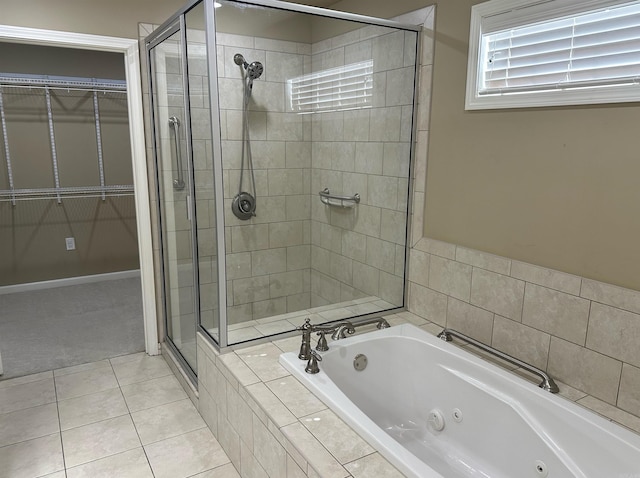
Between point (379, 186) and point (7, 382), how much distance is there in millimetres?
2557

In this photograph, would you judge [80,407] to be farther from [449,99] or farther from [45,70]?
[45,70]

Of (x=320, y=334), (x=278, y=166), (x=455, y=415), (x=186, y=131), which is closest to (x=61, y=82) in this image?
(x=186, y=131)

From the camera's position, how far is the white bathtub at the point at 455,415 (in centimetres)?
157

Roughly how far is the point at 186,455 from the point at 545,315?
1.76 metres

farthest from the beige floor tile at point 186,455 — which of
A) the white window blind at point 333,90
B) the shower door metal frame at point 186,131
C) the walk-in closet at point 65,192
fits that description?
the white window blind at point 333,90

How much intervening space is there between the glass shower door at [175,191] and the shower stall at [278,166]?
0.01 meters

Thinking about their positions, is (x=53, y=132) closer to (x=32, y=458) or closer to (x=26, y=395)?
(x=26, y=395)

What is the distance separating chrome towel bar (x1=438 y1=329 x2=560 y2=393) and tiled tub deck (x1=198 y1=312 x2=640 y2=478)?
0.22 ft

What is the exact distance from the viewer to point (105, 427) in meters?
2.43

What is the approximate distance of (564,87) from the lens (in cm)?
177

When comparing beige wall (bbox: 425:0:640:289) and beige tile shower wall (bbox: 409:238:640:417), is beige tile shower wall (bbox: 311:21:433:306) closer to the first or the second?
beige wall (bbox: 425:0:640:289)

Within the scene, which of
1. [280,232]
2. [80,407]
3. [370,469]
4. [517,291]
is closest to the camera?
[370,469]

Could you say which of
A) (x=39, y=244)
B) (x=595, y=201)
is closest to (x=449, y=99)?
(x=595, y=201)

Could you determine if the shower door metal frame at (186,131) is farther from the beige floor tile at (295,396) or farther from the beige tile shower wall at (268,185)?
the beige floor tile at (295,396)
